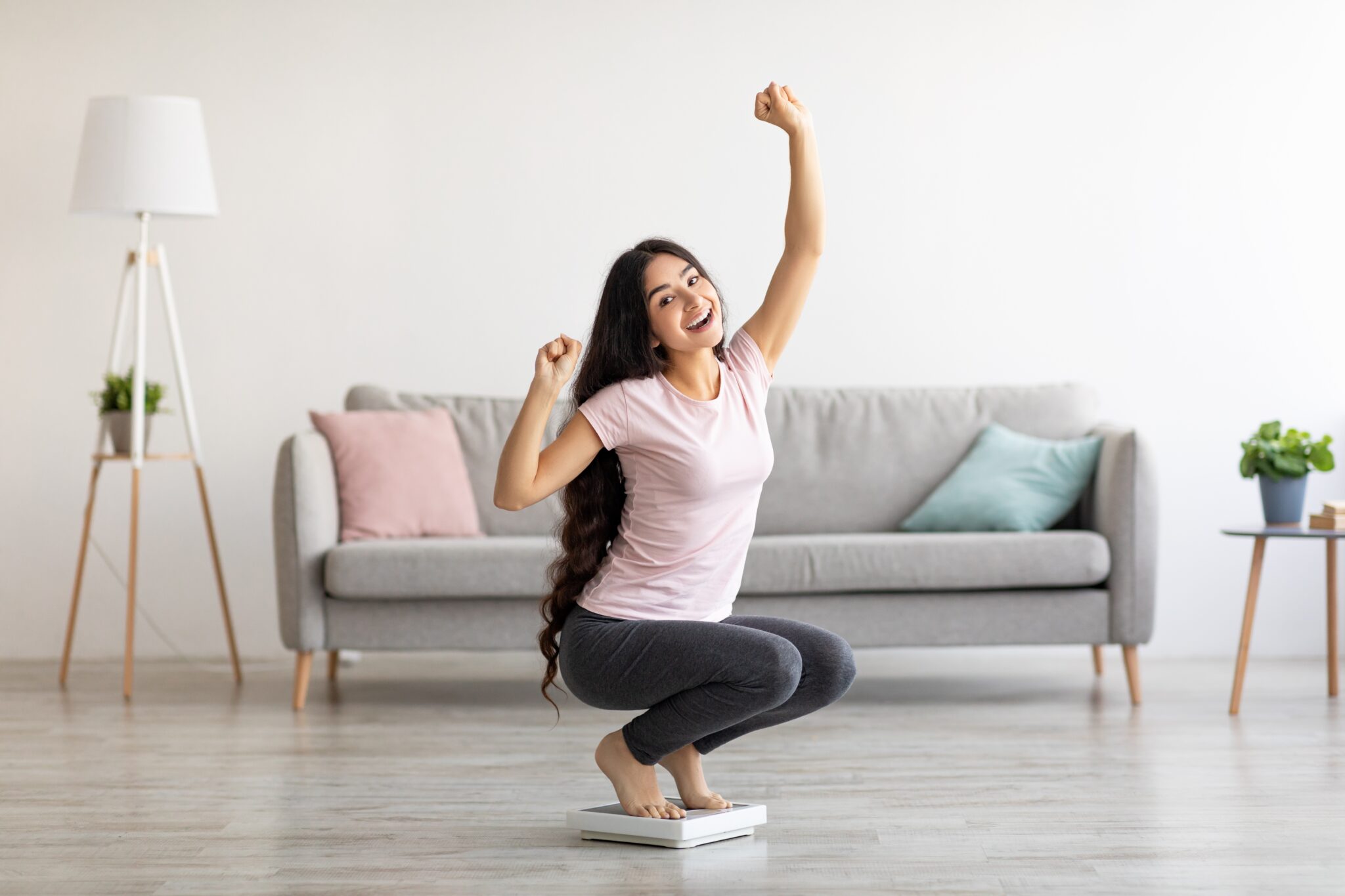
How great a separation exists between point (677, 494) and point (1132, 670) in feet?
5.96

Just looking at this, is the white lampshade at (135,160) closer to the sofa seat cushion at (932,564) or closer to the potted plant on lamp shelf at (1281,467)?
the sofa seat cushion at (932,564)

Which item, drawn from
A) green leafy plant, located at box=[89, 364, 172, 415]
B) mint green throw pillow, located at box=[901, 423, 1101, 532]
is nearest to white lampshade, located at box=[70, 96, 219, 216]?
green leafy plant, located at box=[89, 364, 172, 415]

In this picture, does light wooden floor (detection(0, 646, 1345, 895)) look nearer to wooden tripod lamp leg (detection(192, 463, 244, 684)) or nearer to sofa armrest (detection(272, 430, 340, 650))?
wooden tripod lamp leg (detection(192, 463, 244, 684))

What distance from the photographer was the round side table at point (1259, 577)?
10.3ft

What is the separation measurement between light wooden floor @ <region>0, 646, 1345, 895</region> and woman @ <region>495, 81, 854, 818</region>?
0.80ft

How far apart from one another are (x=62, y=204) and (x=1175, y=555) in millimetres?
3723

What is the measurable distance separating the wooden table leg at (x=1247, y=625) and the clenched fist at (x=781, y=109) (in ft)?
6.08

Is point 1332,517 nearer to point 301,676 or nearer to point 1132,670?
point 1132,670

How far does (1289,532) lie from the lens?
316 centimetres

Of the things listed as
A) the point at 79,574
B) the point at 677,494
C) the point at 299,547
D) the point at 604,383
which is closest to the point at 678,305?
the point at 604,383

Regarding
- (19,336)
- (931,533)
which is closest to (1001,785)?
(931,533)

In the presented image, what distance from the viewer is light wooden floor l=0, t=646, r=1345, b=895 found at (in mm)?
1928

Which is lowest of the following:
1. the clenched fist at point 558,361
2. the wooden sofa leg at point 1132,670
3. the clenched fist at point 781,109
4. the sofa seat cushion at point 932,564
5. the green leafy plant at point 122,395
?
the wooden sofa leg at point 1132,670

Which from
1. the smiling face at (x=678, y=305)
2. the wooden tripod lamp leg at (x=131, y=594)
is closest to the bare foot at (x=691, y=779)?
the smiling face at (x=678, y=305)
